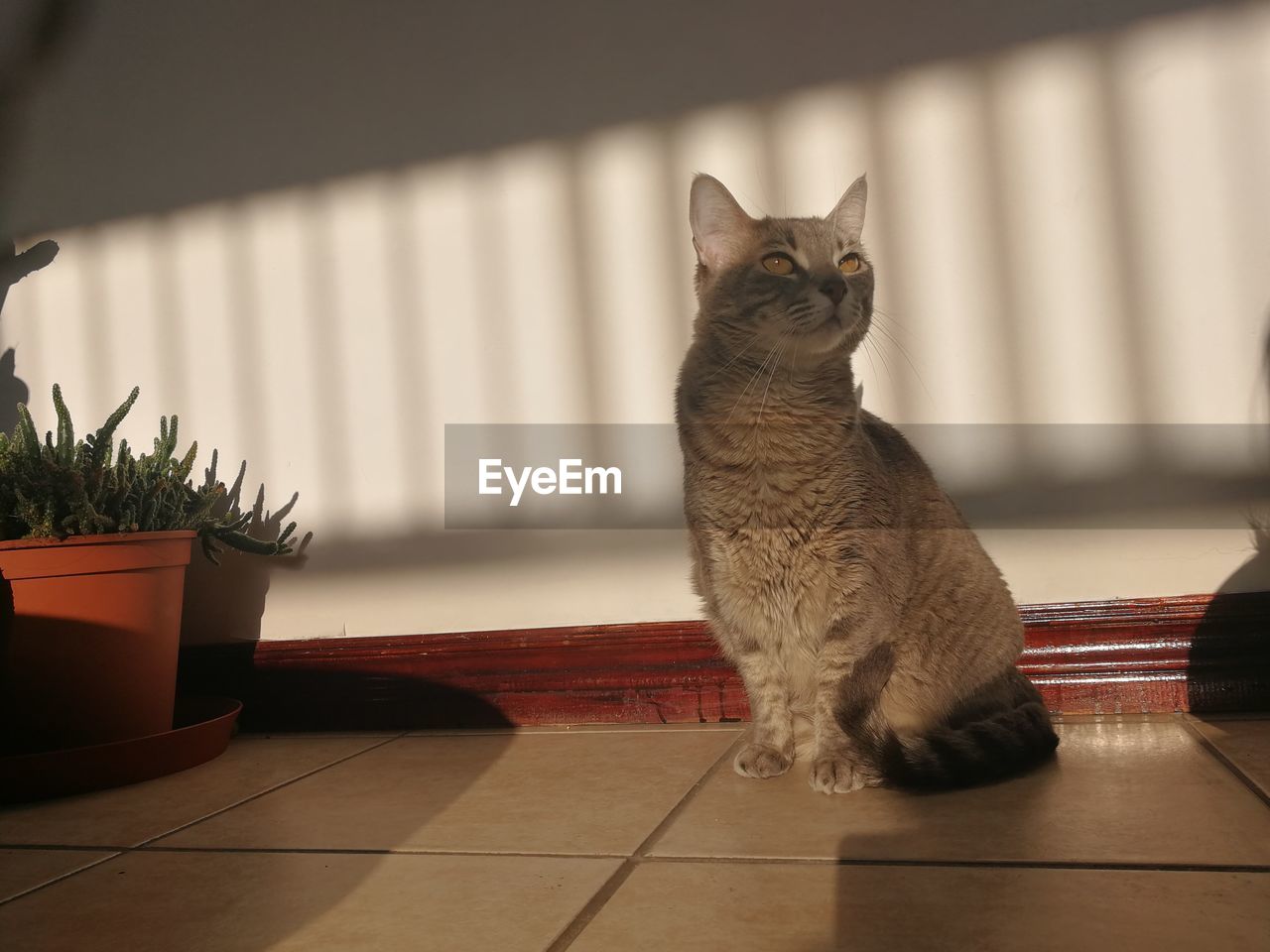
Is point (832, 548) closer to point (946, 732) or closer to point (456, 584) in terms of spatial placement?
point (946, 732)

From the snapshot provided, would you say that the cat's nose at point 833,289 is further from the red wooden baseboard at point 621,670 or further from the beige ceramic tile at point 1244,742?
the beige ceramic tile at point 1244,742

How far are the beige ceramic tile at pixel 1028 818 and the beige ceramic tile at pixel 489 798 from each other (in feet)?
0.28

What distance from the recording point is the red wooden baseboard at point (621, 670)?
1.46m

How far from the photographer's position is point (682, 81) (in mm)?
1670

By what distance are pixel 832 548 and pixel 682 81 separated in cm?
86

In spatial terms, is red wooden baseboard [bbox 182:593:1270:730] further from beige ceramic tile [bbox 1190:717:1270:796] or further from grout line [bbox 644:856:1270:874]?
grout line [bbox 644:856:1270:874]

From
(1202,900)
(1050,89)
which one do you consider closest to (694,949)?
(1202,900)

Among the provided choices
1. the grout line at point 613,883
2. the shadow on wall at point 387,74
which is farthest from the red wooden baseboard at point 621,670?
the shadow on wall at point 387,74

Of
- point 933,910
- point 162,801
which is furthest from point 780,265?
point 162,801

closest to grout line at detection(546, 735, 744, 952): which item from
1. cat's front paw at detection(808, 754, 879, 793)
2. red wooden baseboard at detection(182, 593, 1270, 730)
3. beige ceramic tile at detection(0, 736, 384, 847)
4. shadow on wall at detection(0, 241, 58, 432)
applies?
cat's front paw at detection(808, 754, 879, 793)

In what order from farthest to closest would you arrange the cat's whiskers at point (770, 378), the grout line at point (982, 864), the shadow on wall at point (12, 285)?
1. the shadow on wall at point (12, 285)
2. the cat's whiskers at point (770, 378)
3. the grout line at point (982, 864)

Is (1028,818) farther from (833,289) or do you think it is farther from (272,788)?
(272,788)

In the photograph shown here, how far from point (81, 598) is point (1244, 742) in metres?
1.65

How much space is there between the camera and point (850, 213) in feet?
4.99
